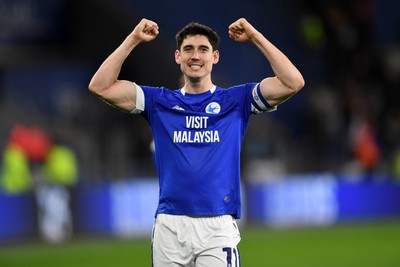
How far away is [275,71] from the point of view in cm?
687

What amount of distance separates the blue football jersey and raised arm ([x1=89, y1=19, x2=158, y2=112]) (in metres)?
0.09

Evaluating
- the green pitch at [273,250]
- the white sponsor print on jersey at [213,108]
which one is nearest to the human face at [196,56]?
the white sponsor print on jersey at [213,108]

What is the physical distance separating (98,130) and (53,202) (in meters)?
6.42

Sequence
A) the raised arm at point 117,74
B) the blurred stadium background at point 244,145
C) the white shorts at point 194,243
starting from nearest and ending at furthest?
the white shorts at point 194,243 → the raised arm at point 117,74 → the blurred stadium background at point 244,145

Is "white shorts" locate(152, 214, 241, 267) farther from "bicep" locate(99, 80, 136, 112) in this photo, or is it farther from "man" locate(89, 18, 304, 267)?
"bicep" locate(99, 80, 136, 112)

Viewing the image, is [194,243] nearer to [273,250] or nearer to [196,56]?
[196,56]

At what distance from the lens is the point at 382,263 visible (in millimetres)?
13570

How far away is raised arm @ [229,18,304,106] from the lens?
22.5 ft

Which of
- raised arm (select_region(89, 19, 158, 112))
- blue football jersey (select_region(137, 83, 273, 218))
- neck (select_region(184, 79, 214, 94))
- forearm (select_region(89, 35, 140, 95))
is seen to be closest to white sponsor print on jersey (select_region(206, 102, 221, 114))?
blue football jersey (select_region(137, 83, 273, 218))

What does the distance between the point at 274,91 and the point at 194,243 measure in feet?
3.58

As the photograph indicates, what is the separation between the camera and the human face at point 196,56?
22.3 feet

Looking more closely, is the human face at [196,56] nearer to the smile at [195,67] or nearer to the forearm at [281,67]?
the smile at [195,67]

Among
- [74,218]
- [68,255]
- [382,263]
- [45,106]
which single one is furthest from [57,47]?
[382,263]

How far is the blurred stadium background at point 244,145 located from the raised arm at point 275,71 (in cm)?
726
